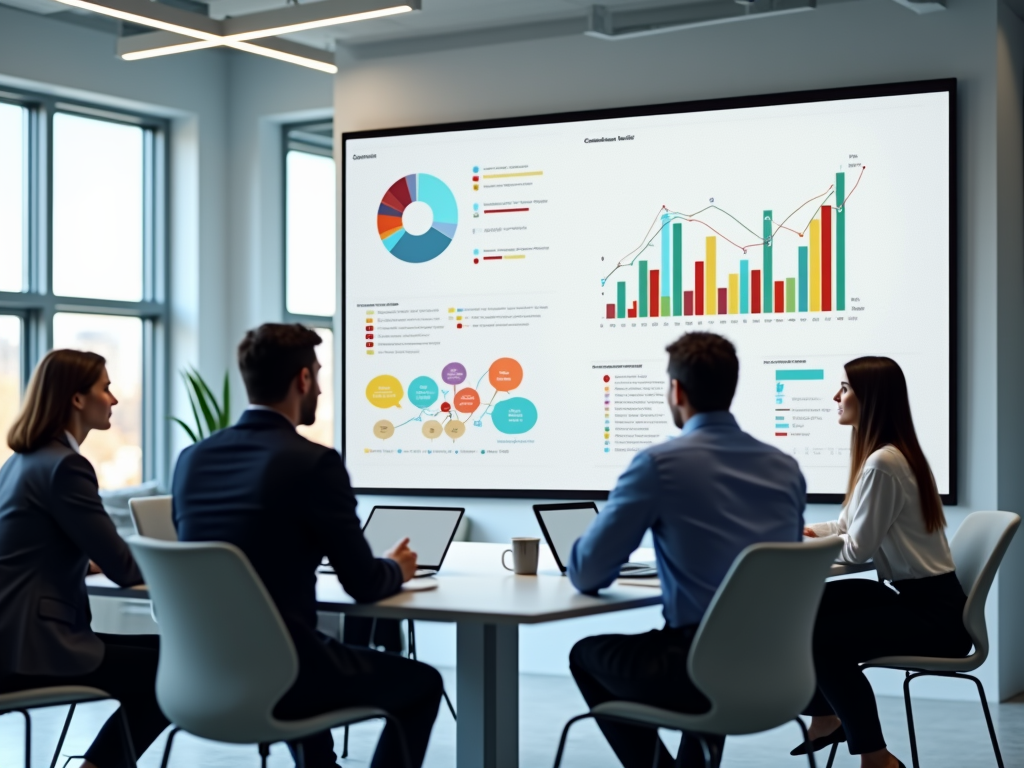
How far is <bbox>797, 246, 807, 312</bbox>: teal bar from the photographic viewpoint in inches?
225

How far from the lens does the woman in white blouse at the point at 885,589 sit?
3.75m

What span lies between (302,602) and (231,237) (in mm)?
5299

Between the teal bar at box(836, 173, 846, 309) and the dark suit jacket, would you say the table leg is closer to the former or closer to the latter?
the dark suit jacket

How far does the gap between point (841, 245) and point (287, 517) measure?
3.45m

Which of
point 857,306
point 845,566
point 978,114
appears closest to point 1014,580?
point 857,306

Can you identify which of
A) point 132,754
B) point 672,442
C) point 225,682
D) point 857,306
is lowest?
point 132,754

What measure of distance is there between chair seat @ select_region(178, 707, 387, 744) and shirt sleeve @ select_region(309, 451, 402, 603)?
261 millimetres

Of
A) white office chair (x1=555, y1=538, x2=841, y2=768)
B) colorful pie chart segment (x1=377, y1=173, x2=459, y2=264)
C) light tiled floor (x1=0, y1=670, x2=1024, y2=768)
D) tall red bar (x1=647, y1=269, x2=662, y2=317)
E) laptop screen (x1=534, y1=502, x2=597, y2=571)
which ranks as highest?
colorful pie chart segment (x1=377, y1=173, x2=459, y2=264)

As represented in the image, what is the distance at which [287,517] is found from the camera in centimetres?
288

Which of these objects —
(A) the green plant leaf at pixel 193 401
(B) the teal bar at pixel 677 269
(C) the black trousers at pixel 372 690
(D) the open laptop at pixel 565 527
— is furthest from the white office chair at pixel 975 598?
(A) the green plant leaf at pixel 193 401

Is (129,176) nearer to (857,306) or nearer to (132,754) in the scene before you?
(857,306)

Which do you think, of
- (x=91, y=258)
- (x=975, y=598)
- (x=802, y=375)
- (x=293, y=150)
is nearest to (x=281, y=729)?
(x=975, y=598)

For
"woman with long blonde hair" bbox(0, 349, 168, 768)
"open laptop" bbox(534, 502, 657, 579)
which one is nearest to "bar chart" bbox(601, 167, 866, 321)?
"open laptop" bbox(534, 502, 657, 579)

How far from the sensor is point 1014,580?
5.68m
